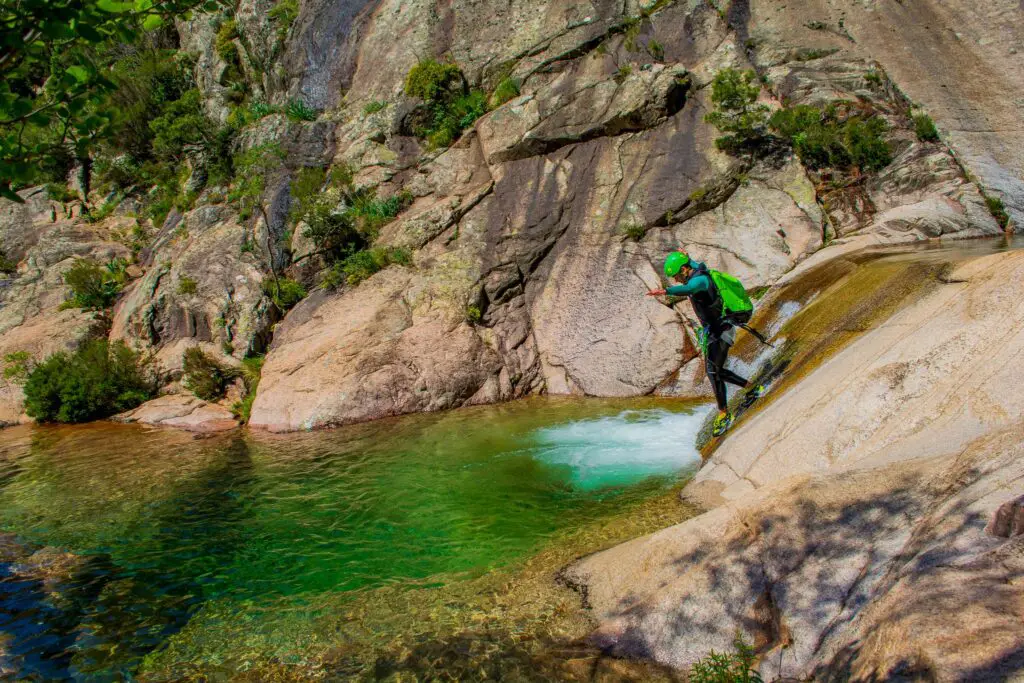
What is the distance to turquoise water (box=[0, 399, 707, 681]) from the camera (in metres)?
5.98

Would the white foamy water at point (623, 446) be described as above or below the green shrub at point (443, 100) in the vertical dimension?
below

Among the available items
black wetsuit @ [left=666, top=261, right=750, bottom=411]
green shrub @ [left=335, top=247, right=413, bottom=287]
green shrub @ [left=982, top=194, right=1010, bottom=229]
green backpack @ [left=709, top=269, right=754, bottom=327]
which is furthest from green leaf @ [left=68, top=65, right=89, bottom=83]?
green shrub @ [left=982, top=194, right=1010, bottom=229]

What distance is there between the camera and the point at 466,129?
2053 cm

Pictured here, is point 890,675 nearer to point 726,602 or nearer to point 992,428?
point 726,602

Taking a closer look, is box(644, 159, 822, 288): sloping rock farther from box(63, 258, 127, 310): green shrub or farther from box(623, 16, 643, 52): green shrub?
box(63, 258, 127, 310): green shrub

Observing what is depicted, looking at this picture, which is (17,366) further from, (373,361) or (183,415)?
(373,361)

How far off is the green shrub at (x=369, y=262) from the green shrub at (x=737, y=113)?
365 inches

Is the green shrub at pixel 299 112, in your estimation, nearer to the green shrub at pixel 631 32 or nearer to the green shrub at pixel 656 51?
the green shrub at pixel 631 32

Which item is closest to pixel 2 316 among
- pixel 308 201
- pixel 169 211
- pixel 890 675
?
pixel 169 211

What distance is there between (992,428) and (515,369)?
11.2 meters

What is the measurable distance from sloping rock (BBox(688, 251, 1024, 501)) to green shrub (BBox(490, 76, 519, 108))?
15.6 m

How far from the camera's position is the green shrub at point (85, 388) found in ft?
53.2

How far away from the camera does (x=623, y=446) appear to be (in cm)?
1003

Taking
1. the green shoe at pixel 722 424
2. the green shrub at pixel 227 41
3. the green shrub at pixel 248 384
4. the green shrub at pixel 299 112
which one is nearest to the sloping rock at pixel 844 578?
the green shoe at pixel 722 424
